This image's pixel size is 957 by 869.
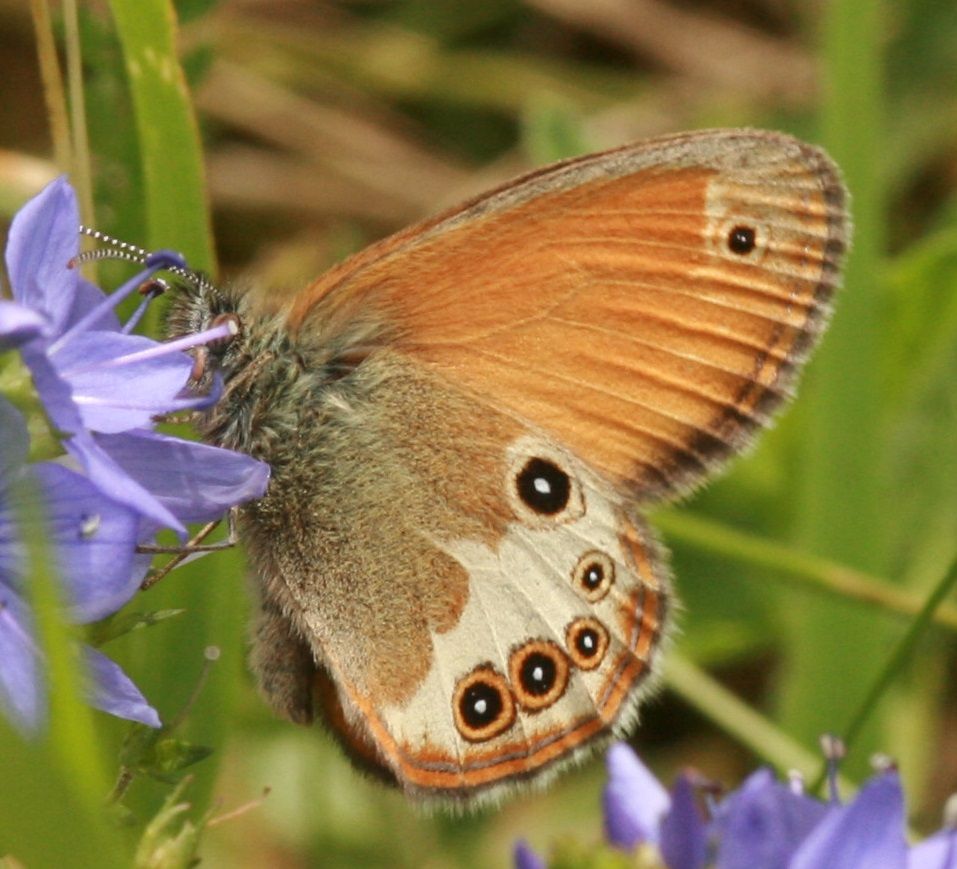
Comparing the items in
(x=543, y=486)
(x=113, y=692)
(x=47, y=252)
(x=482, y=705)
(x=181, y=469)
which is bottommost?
(x=482, y=705)

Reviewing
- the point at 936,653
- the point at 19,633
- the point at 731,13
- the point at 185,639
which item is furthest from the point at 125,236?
the point at 731,13

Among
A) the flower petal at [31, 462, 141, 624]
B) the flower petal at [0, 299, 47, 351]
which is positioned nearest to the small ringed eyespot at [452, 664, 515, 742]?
the flower petal at [31, 462, 141, 624]

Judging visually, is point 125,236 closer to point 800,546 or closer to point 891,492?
point 800,546

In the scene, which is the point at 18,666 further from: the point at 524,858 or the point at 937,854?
the point at 937,854

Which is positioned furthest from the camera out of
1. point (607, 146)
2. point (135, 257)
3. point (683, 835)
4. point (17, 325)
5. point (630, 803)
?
point (607, 146)

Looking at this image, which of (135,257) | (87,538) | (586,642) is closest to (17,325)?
(87,538)

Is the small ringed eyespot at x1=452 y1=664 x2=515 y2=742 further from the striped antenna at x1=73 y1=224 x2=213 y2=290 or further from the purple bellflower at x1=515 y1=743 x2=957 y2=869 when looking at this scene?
the striped antenna at x1=73 y1=224 x2=213 y2=290

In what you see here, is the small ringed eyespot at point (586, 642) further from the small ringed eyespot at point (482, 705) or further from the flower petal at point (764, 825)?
the flower petal at point (764, 825)
